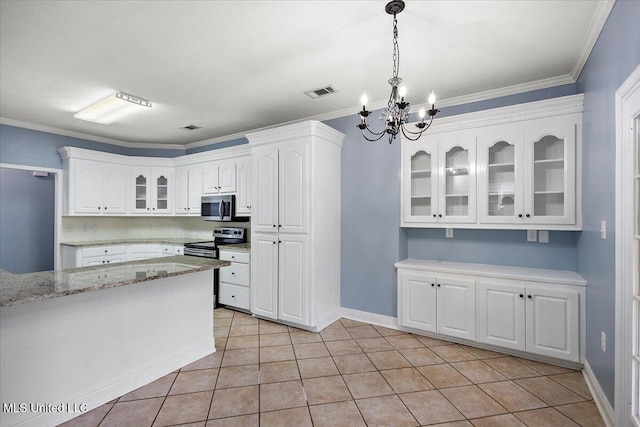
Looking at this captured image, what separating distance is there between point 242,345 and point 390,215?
2.13m

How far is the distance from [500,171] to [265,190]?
2540mm

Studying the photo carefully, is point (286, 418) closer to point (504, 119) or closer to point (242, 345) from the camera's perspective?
point (242, 345)

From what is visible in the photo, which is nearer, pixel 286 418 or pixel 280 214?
pixel 286 418

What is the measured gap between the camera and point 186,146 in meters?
5.83

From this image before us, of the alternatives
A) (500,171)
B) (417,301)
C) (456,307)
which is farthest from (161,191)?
(500,171)

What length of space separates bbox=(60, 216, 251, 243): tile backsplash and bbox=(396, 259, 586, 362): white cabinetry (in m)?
2.70

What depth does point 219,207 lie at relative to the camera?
15.4ft

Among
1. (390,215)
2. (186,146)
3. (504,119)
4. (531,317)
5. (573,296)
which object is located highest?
(186,146)

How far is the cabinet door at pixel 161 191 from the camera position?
543cm

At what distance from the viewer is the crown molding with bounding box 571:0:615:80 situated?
1.90 metres

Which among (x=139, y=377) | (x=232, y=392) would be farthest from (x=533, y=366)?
(x=139, y=377)

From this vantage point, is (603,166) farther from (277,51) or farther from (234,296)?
(234,296)

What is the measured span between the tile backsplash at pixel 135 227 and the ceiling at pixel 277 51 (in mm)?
1876

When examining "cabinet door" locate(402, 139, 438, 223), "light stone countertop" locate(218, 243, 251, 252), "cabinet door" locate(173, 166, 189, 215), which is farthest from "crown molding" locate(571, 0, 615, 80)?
"cabinet door" locate(173, 166, 189, 215)
